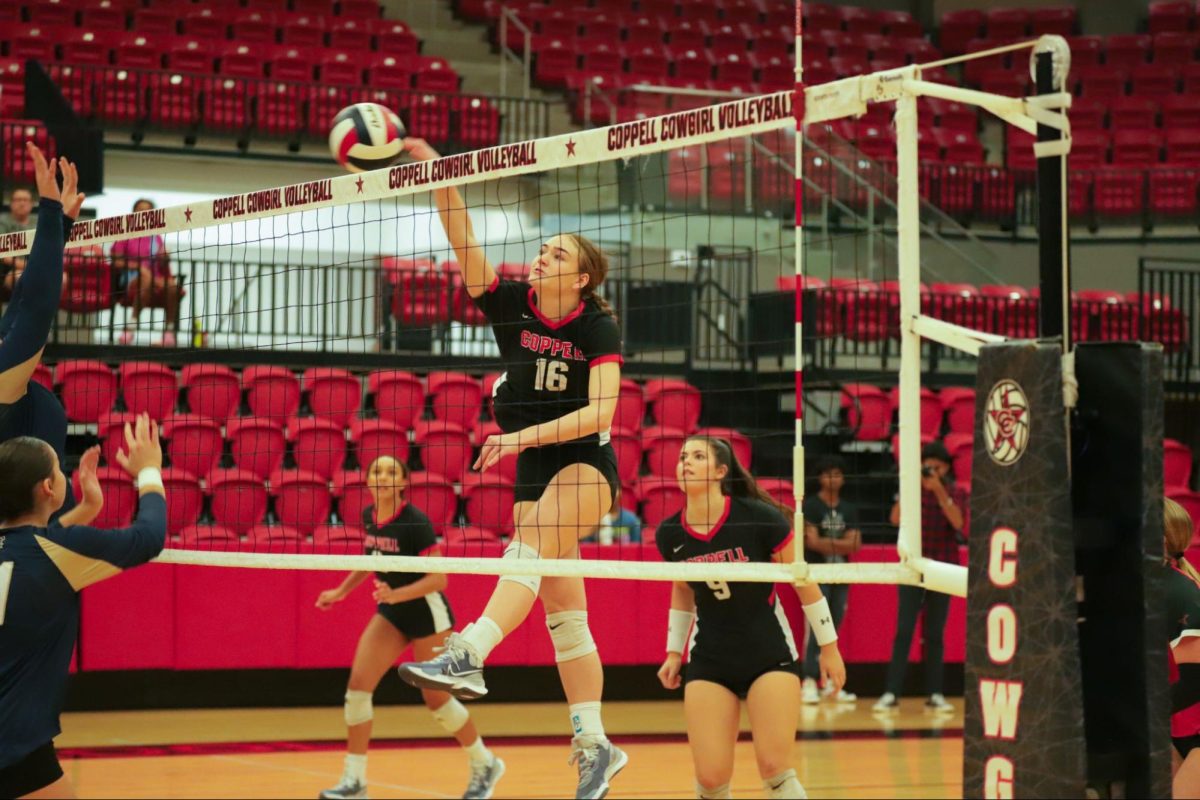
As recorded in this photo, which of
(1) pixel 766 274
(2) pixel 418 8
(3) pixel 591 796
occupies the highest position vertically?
(2) pixel 418 8

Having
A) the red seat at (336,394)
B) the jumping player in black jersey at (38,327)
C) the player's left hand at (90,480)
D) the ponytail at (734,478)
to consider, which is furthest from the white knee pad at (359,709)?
the red seat at (336,394)

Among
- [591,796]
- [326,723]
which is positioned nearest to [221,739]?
[326,723]

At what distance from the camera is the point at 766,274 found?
14.2 metres

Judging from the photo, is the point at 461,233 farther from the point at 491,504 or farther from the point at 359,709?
the point at 491,504

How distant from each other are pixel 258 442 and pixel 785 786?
637 centimetres

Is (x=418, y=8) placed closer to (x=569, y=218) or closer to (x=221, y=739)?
(x=569, y=218)

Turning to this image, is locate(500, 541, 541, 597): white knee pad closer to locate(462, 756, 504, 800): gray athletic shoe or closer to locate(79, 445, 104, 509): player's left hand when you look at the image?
locate(79, 445, 104, 509): player's left hand

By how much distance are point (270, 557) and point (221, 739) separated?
4418mm

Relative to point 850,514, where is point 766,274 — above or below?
above

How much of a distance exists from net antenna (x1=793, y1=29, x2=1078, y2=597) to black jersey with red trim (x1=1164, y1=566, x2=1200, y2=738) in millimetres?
1680

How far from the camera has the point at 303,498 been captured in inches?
414

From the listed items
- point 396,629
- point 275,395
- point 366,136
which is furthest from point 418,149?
point 275,395

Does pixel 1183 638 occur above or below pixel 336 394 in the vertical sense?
below

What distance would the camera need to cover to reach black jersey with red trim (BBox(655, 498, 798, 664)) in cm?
577
